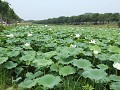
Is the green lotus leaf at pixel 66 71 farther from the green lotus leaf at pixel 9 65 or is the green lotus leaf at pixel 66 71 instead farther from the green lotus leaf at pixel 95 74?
the green lotus leaf at pixel 9 65

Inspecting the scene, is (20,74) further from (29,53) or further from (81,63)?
(81,63)

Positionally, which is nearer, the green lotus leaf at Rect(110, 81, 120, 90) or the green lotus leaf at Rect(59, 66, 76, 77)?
the green lotus leaf at Rect(110, 81, 120, 90)

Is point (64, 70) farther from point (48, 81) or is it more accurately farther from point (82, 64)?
point (48, 81)

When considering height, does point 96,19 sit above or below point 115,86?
below

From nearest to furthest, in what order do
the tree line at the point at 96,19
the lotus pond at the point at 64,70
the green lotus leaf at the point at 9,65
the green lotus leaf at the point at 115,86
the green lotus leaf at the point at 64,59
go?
1. the green lotus leaf at the point at 115,86
2. the lotus pond at the point at 64,70
3. the green lotus leaf at the point at 64,59
4. the green lotus leaf at the point at 9,65
5. the tree line at the point at 96,19

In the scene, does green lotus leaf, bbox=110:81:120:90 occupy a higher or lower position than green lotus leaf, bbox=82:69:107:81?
lower

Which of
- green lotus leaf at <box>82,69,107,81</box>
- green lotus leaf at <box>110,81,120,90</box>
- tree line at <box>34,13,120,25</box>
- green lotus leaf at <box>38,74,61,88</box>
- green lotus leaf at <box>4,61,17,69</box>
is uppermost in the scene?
green lotus leaf at <box>82,69,107,81</box>

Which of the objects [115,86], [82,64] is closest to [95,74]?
[115,86]

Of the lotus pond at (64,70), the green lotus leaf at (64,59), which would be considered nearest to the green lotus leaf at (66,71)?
the lotus pond at (64,70)

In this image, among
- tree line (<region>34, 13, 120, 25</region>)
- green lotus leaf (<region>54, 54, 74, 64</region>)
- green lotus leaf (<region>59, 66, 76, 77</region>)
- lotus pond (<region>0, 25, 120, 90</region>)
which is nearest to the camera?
lotus pond (<region>0, 25, 120, 90</region>)

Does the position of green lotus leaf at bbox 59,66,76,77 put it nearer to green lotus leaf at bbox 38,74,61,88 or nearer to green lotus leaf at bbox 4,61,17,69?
green lotus leaf at bbox 38,74,61,88

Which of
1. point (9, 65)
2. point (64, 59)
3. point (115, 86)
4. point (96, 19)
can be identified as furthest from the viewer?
point (96, 19)

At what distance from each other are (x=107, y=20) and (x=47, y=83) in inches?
3047

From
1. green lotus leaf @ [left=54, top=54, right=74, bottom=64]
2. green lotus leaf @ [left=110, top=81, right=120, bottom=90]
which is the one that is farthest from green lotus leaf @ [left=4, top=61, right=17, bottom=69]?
green lotus leaf @ [left=110, top=81, right=120, bottom=90]
